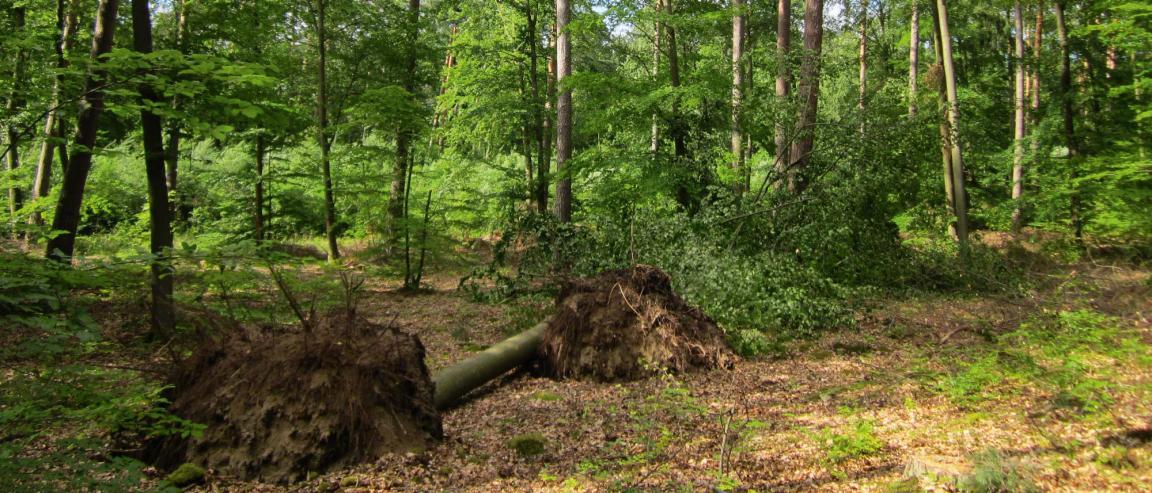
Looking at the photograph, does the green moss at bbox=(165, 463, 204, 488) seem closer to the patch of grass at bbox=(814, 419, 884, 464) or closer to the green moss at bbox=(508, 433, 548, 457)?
the green moss at bbox=(508, 433, 548, 457)

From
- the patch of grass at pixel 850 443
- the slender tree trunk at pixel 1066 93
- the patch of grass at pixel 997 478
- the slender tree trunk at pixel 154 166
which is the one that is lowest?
the patch of grass at pixel 850 443

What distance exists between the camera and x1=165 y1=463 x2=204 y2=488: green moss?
3.81m

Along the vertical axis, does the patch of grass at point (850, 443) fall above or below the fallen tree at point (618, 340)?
below

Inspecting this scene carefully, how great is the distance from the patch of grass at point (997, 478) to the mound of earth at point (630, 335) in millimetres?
3241

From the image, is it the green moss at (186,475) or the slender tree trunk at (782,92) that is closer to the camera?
the green moss at (186,475)

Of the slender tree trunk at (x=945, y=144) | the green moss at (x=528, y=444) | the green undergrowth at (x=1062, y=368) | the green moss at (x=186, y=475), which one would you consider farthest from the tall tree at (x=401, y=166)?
the slender tree trunk at (x=945, y=144)

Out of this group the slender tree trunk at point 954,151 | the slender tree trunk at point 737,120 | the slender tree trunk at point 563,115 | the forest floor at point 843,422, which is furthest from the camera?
the slender tree trunk at point 954,151

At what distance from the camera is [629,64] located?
79.1 feet

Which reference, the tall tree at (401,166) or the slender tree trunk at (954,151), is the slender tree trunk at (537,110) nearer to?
the tall tree at (401,166)

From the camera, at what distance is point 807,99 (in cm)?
1053

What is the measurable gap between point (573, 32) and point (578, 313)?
7350mm

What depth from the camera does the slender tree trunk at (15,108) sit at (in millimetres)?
4429

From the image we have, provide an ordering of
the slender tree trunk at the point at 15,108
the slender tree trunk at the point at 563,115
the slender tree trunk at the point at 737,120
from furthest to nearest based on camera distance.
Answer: the slender tree trunk at the point at 563,115 < the slender tree trunk at the point at 737,120 < the slender tree trunk at the point at 15,108

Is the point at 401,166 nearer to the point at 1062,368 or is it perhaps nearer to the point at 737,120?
the point at 737,120
